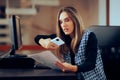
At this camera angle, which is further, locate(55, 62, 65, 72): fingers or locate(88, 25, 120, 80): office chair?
locate(88, 25, 120, 80): office chair

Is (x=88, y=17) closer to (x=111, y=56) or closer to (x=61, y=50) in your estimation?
(x=111, y=56)

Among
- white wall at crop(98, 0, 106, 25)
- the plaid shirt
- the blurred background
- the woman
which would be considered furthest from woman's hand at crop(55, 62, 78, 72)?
white wall at crop(98, 0, 106, 25)

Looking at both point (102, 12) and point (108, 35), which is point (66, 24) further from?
point (102, 12)

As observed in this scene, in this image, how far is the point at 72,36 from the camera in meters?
1.72

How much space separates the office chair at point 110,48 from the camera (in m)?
2.02

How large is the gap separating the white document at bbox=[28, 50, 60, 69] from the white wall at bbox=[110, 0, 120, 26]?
1.63 m

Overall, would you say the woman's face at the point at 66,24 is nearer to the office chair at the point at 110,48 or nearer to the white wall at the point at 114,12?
the office chair at the point at 110,48

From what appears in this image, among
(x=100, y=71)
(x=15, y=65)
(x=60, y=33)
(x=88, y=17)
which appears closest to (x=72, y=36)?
(x=60, y=33)

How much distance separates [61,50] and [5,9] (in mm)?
1389

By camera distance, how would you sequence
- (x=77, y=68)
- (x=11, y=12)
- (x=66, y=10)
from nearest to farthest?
(x=77, y=68)
(x=66, y=10)
(x=11, y=12)

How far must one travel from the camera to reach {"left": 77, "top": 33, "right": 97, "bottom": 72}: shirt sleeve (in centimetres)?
143

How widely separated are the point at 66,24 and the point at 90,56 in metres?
0.28

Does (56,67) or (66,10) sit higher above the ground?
(66,10)

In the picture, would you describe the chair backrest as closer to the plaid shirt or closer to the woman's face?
the plaid shirt
